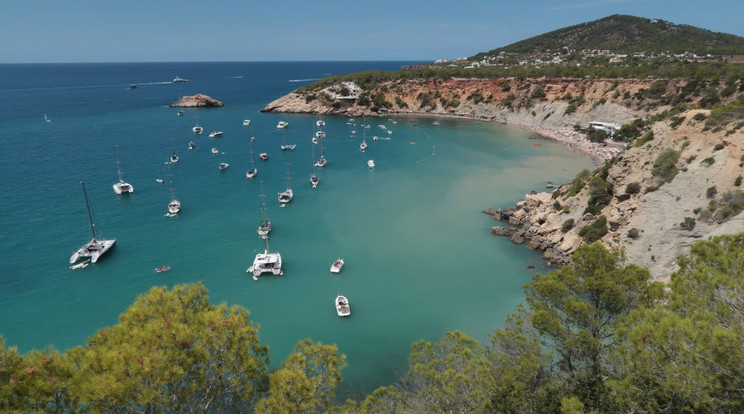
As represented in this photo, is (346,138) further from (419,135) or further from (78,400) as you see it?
(78,400)

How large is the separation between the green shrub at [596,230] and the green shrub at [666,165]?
5544 millimetres

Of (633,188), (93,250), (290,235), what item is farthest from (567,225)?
(93,250)

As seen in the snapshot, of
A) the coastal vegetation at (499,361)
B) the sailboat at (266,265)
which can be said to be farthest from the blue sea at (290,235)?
the coastal vegetation at (499,361)

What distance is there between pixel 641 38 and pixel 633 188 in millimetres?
172631

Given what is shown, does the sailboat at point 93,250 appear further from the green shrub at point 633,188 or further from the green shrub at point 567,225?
the green shrub at point 633,188

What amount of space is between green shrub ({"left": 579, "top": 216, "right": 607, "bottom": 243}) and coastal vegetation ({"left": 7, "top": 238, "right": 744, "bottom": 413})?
18.8 metres

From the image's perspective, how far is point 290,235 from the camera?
42125 mm

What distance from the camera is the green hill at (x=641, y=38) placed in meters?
141

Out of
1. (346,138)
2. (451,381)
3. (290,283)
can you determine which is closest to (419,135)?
(346,138)

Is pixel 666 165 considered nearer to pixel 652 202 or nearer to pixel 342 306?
pixel 652 202

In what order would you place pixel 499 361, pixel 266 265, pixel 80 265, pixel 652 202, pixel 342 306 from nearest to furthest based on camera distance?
pixel 499 361 → pixel 342 306 → pixel 652 202 → pixel 80 265 → pixel 266 265

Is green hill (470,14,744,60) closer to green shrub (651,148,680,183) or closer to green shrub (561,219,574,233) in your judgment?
green shrub (651,148,680,183)

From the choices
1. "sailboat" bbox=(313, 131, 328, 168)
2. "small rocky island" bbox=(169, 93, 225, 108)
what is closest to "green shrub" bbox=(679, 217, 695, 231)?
"sailboat" bbox=(313, 131, 328, 168)

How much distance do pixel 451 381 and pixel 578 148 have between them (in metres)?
75.0
